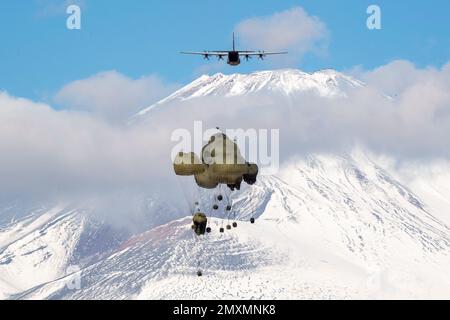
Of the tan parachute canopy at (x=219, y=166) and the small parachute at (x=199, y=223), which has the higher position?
the tan parachute canopy at (x=219, y=166)

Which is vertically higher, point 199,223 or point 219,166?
point 219,166

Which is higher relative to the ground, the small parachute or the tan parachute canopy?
the tan parachute canopy

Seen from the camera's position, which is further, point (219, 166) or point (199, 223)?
point (199, 223)

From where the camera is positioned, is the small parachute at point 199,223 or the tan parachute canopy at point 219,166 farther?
the small parachute at point 199,223

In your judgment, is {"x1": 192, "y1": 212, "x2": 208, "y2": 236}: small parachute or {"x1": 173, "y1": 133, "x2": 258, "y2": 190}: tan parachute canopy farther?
{"x1": 192, "y1": 212, "x2": 208, "y2": 236}: small parachute
